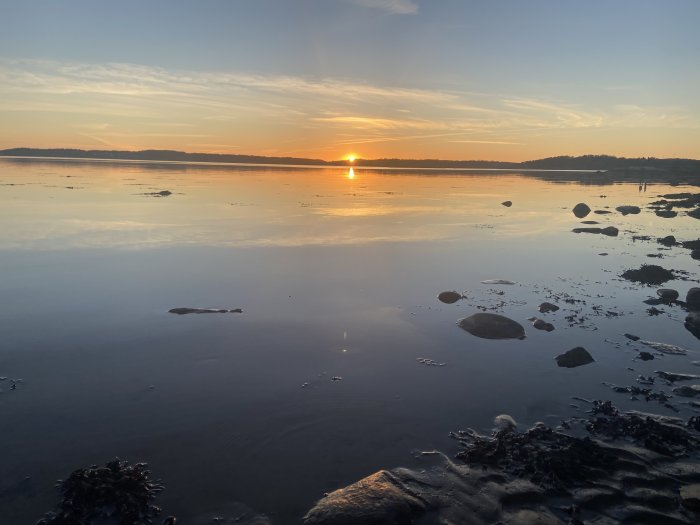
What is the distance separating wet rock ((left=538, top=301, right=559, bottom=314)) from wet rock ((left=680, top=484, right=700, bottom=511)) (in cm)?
1185

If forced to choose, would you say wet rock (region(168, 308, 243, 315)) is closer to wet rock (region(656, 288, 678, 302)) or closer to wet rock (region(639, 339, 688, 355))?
wet rock (region(639, 339, 688, 355))

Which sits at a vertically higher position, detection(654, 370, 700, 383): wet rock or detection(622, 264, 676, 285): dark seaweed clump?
detection(622, 264, 676, 285): dark seaweed clump

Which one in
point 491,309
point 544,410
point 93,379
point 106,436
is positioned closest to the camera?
point 106,436

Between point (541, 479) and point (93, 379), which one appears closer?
point (541, 479)

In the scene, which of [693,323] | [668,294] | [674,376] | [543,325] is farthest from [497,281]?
[674,376]

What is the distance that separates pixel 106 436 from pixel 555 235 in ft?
135

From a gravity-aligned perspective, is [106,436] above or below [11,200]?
below

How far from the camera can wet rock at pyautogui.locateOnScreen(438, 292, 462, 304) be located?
21844 millimetres

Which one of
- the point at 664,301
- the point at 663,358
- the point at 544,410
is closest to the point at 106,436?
the point at 544,410

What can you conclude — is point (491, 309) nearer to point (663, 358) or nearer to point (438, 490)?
point (663, 358)

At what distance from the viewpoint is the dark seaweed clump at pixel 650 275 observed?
25672 mm

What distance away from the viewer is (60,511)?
8406 mm

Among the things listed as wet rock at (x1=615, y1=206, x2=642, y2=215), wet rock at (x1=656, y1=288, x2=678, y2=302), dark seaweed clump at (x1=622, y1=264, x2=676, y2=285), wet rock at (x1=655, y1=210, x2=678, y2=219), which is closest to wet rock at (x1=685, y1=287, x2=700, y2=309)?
wet rock at (x1=656, y1=288, x2=678, y2=302)

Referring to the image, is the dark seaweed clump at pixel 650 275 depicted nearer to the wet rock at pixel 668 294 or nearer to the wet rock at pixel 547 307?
the wet rock at pixel 668 294
